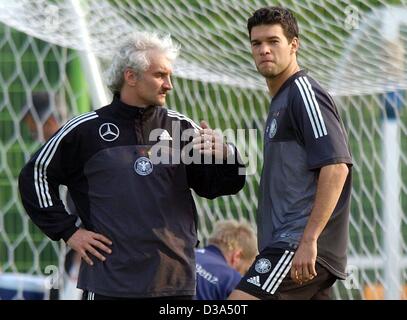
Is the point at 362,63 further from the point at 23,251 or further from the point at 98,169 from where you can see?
the point at 23,251

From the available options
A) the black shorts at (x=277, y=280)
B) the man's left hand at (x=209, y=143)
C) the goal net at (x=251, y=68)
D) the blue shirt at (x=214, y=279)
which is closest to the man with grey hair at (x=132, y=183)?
the man's left hand at (x=209, y=143)

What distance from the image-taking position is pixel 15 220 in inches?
308

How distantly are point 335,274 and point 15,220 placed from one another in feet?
14.6

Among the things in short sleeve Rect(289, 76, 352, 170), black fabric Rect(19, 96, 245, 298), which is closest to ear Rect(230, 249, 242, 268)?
black fabric Rect(19, 96, 245, 298)

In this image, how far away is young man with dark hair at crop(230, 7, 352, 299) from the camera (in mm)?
3609

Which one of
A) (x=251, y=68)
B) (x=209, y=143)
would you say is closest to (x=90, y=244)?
(x=209, y=143)

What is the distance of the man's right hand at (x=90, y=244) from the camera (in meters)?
3.86

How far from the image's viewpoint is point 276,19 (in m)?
3.84

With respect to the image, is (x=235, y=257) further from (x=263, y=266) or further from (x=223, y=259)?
(x=263, y=266)

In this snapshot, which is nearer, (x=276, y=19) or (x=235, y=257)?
(x=276, y=19)

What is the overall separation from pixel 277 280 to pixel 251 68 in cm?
261

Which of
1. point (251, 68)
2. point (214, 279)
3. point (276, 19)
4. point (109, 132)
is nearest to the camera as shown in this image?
point (276, 19)

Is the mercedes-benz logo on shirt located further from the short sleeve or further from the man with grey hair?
the short sleeve

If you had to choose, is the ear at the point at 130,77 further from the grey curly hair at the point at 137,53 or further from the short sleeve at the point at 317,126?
the short sleeve at the point at 317,126
